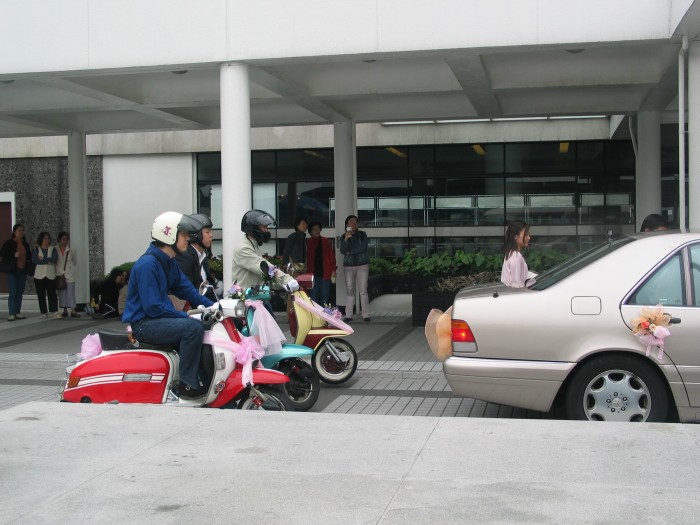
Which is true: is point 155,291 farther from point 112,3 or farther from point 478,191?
point 478,191

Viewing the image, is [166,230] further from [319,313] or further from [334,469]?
[334,469]

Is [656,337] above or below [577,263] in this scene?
below

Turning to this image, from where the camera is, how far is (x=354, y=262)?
15.1 meters

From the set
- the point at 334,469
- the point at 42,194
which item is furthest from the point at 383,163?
the point at 334,469

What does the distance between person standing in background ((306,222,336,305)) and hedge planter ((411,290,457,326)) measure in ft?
5.04

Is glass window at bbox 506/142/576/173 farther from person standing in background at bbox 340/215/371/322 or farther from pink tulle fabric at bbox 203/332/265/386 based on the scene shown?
pink tulle fabric at bbox 203/332/265/386

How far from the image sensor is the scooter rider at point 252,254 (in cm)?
870

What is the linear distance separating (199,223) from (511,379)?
2.78 m

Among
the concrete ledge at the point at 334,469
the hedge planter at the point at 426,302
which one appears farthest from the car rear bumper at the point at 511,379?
the hedge planter at the point at 426,302

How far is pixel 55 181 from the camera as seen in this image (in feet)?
76.0

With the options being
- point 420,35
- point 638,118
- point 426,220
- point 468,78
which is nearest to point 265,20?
point 420,35

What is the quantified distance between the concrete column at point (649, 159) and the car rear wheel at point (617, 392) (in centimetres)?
1019

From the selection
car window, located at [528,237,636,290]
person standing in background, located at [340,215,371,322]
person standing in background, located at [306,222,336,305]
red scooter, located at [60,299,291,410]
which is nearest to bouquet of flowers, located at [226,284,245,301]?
red scooter, located at [60,299,291,410]

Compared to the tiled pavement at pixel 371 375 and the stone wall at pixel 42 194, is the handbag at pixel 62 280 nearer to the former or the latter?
the tiled pavement at pixel 371 375
